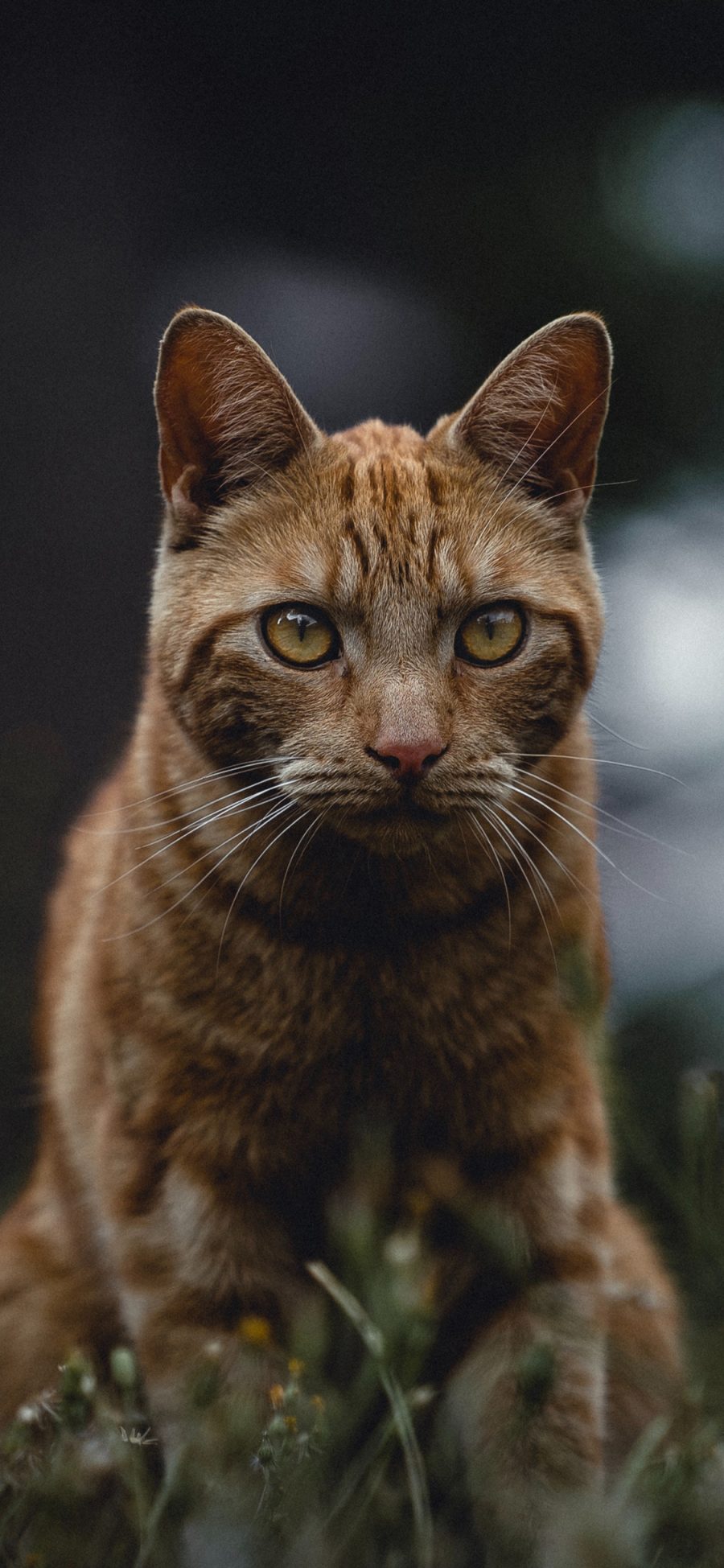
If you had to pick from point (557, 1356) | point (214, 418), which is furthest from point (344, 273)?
point (557, 1356)

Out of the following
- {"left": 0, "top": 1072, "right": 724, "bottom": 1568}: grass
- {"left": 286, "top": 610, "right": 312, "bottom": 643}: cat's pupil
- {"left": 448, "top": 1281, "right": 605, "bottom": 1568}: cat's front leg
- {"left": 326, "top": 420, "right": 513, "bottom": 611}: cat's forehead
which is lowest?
{"left": 448, "top": 1281, "right": 605, "bottom": 1568}: cat's front leg

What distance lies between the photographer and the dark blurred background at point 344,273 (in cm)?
170

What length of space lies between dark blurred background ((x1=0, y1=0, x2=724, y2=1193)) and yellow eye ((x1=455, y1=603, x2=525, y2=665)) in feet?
0.74

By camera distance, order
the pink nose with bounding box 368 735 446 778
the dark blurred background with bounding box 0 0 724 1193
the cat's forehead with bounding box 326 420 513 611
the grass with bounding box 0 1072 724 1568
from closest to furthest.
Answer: the grass with bounding box 0 1072 724 1568
the pink nose with bounding box 368 735 446 778
the cat's forehead with bounding box 326 420 513 611
the dark blurred background with bounding box 0 0 724 1193

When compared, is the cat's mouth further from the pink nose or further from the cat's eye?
the cat's eye

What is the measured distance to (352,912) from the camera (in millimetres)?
1285

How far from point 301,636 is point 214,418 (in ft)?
0.85

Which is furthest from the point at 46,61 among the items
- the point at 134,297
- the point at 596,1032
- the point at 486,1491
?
the point at 486,1491

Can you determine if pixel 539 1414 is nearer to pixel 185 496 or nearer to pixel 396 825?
pixel 396 825

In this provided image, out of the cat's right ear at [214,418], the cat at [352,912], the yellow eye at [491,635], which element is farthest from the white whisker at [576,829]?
the cat's right ear at [214,418]

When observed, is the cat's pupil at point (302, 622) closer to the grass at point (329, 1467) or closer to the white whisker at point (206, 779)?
the white whisker at point (206, 779)

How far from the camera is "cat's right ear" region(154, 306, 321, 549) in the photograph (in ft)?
3.97

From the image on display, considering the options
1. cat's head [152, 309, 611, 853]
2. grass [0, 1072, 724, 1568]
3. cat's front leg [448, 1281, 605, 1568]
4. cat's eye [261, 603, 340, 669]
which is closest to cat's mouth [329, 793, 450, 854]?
cat's head [152, 309, 611, 853]

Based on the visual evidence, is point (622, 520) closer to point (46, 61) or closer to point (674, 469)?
point (674, 469)
